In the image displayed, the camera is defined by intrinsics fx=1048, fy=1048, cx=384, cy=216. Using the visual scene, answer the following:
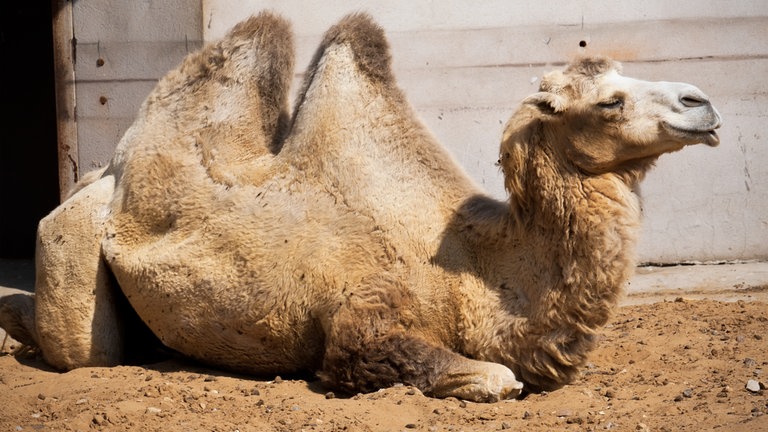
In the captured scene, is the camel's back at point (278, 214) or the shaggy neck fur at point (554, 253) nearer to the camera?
the shaggy neck fur at point (554, 253)

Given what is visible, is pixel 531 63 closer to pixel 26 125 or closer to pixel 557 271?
pixel 557 271

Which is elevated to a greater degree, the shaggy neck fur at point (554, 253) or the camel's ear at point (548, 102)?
the camel's ear at point (548, 102)

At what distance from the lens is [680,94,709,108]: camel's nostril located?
171 inches

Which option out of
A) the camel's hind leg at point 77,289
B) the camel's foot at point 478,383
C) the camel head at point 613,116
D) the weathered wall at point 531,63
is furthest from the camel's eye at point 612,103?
the weathered wall at point 531,63

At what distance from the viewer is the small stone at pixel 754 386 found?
4432mm

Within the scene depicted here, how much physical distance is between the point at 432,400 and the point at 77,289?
7.16ft

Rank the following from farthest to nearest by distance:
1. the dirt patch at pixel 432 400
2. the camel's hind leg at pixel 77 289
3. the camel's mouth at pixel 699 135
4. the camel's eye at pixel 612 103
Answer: the camel's hind leg at pixel 77 289 < the camel's eye at pixel 612 103 < the camel's mouth at pixel 699 135 < the dirt patch at pixel 432 400

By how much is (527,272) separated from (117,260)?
2181 millimetres

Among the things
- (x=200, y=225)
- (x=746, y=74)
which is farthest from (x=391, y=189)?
(x=746, y=74)

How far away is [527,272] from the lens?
4.71 m

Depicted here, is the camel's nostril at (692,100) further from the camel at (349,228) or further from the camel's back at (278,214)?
the camel's back at (278,214)

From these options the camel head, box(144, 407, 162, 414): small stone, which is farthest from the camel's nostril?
box(144, 407, 162, 414): small stone

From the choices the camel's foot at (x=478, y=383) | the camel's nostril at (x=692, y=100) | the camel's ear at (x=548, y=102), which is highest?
the camel's nostril at (x=692, y=100)

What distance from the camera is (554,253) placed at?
4.63 m
